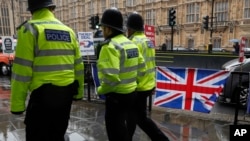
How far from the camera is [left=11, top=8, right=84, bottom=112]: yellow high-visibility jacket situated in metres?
2.32

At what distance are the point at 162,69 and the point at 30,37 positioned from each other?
367cm

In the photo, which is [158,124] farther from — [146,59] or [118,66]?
[118,66]

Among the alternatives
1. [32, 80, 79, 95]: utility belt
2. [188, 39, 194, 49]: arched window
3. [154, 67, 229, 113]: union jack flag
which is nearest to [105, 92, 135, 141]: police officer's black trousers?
[32, 80, 79, 95]: utility belt

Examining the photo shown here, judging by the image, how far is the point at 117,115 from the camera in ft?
9.82

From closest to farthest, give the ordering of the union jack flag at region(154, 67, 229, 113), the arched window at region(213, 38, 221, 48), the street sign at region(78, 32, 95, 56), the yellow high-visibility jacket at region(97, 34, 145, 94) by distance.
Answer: the yellow high-visibility jacket at region(97, 34, 145, 94) → the union jack flag at region(154, 67, 229, 113) → the street sign at region(78, 32, 95, 56) → the arched window at region(213, 38, 221, 48)

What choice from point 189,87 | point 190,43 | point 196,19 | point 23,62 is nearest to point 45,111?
point 23,62

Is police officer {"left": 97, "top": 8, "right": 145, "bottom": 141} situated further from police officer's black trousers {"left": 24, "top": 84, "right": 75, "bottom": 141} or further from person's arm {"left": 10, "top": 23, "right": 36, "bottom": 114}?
person's arm {"left": 10, "top": 23, "right": 36, "bottom": 114}

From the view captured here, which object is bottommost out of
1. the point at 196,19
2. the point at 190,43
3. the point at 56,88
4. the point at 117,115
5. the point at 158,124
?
the point at 158,124

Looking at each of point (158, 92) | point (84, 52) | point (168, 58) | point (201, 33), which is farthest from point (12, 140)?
point (201, 33)

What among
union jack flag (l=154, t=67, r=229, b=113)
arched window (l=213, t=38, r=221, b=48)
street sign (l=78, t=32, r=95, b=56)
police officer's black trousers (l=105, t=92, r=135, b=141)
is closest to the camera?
police officer's black trousers (l=105, t=92, r=135, b=141)

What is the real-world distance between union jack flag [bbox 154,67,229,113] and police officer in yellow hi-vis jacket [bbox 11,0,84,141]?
322 centimetres

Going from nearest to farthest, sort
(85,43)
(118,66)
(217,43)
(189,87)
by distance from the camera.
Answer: (118,66) → (189,87) → (85,43) → (217,43)

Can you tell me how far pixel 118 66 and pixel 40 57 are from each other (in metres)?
0.83

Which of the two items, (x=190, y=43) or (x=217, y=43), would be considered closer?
(x=217, y=43)
